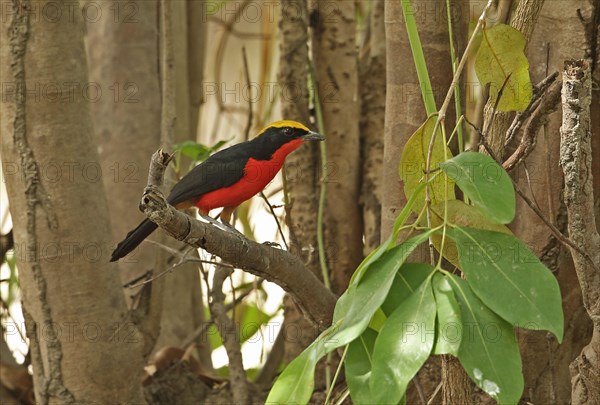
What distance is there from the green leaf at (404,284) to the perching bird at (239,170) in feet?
5.73

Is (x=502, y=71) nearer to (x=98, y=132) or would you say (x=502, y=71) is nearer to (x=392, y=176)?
(x=392, y=176)

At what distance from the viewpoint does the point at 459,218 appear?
1.80 meters

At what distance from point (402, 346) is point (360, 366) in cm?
19

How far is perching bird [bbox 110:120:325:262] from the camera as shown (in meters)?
3.36

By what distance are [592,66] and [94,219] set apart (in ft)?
5.84

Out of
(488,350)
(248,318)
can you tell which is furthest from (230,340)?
(488,350)

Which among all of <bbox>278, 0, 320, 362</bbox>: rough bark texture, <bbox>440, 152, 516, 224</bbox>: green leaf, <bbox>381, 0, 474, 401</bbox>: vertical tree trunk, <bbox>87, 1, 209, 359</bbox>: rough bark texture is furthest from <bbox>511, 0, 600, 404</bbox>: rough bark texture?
<bbox>87, 1, 209, 359</bbox>: rough bark texture

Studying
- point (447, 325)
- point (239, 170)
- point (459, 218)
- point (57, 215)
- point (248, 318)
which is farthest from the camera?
point (248, 318)

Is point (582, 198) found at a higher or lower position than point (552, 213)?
higher

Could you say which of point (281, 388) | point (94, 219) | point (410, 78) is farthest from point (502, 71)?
point (94, 219)

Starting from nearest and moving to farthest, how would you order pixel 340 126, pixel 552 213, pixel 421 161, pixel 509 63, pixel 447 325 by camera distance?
pixel 447 325
pixel 421 161
pixel 509 63
pixel 552 213
pixel 340 126

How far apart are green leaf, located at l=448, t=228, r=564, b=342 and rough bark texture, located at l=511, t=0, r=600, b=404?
116 cm

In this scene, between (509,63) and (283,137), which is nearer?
(509,63)

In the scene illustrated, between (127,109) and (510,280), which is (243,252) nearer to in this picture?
(510,280)
